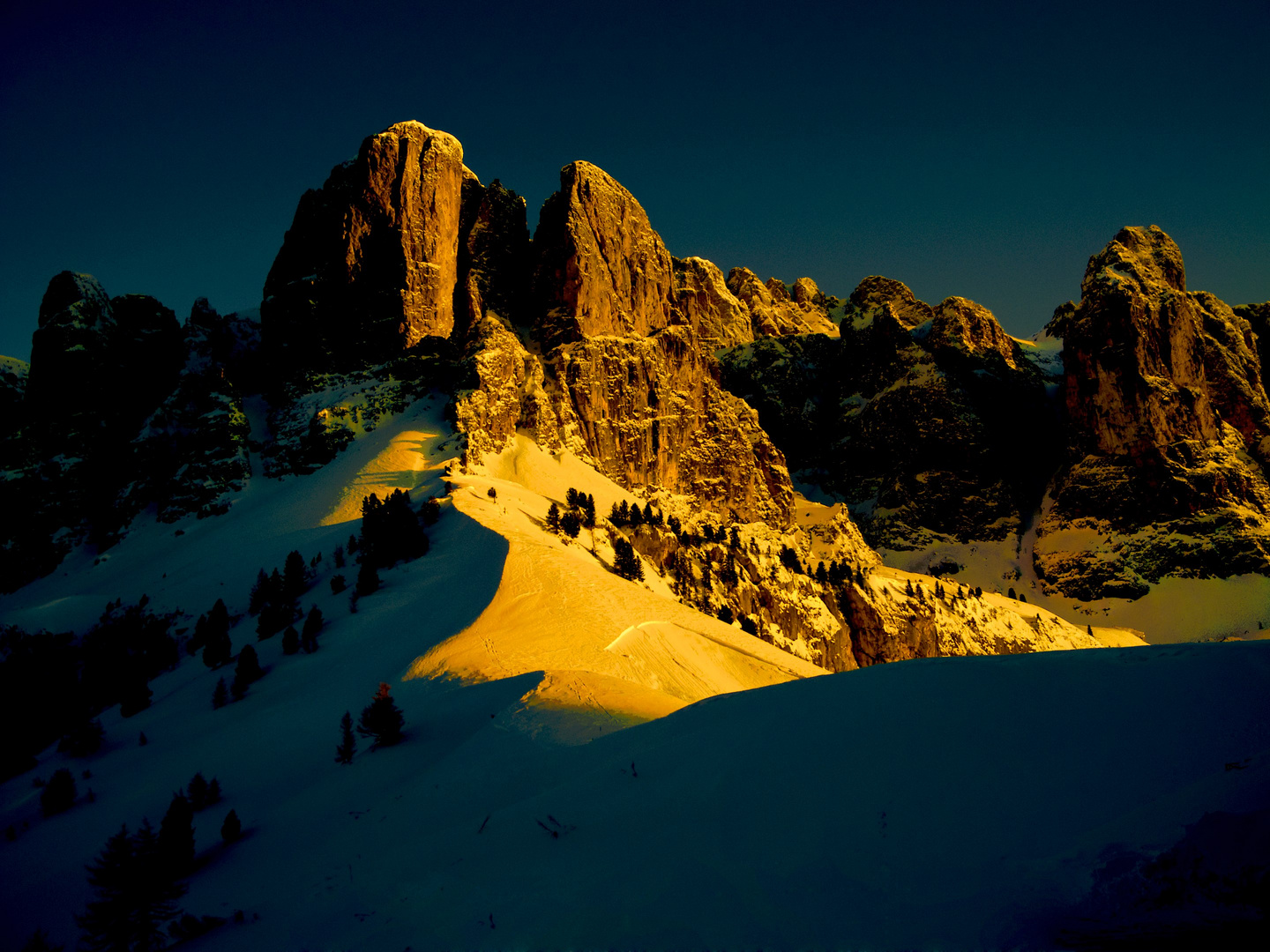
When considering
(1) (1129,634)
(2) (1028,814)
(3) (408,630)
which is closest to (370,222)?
(3) (408,630)

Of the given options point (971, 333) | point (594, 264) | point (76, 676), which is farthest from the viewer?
point (971, 333)

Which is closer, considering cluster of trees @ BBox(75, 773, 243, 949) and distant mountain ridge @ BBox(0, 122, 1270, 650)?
cluster of trees @ BBox(75, 773, 243, 949)

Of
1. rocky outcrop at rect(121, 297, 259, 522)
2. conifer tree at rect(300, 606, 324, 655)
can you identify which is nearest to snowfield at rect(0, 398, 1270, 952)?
conifer tree at rect(300, 606, 324, 655)

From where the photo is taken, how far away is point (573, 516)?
5031 centimetres

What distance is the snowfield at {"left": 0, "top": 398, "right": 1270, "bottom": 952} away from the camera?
23.8 feet

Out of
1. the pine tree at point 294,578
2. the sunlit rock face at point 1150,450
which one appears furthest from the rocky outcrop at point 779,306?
the pine tree at point 294,578

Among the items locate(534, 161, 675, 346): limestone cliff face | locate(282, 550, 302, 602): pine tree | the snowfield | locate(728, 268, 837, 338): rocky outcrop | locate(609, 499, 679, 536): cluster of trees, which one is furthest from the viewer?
locate(728, 268, 837, 338): rocky outcrop

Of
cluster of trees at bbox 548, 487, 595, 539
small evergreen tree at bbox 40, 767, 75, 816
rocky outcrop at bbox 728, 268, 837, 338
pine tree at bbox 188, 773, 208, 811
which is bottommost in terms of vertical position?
small evergreen tree at bbox 40, 767, 75, 816

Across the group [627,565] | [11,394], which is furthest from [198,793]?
[11,394]

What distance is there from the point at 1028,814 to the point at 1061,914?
1.42 meters

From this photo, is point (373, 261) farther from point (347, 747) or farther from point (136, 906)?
point (136, 906)

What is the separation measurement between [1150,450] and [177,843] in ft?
410

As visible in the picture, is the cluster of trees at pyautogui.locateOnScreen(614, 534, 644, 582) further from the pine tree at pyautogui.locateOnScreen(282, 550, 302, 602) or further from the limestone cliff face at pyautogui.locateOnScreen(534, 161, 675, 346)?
the limestone cliff face at pyautogui.locateOnScreen(534, 161, 675, 346)

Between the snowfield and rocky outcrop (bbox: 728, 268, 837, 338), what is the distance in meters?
136
